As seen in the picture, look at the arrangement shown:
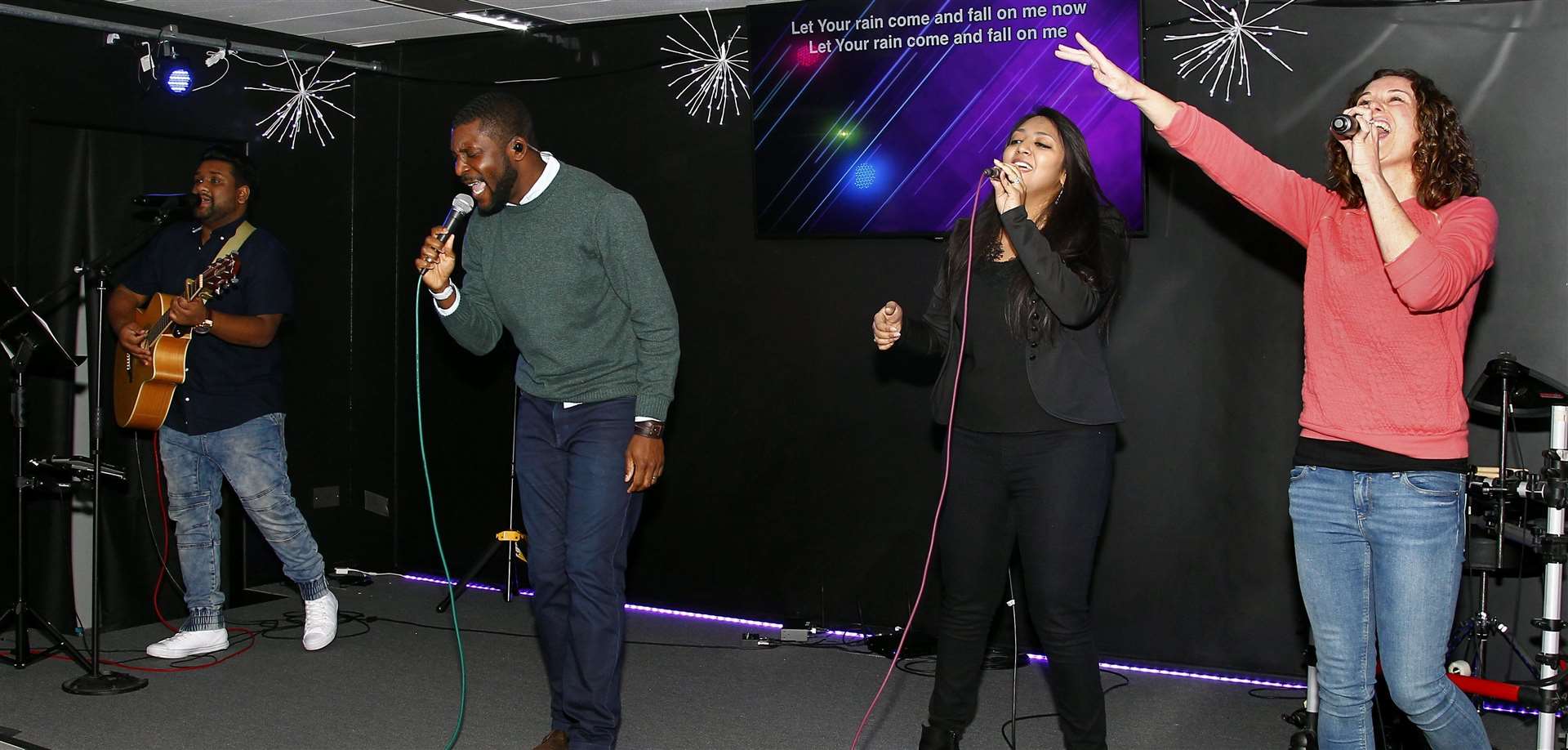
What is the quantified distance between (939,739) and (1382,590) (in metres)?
1.11

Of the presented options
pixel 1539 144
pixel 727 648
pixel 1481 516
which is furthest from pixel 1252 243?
pixel 727 648

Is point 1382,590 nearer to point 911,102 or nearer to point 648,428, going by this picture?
point 648,428

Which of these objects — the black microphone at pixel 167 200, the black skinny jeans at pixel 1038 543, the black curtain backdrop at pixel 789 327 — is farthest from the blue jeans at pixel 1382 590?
the black microphone at pixel 167 200

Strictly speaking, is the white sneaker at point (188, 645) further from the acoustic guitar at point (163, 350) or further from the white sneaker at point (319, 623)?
the acoustic guitar at point (163, 350)

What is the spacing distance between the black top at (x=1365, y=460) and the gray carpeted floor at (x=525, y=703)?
4.59ft

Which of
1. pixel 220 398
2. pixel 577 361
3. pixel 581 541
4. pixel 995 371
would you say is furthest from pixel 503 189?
pixel 220 398

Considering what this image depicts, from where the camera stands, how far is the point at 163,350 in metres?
4.57

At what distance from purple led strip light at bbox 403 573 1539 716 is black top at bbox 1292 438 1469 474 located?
4.44ft

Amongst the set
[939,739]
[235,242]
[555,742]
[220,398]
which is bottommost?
[555,742]

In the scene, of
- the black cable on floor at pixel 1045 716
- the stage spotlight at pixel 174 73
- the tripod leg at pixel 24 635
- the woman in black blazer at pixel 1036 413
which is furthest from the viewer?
the stage spotlight at pixel 174 73

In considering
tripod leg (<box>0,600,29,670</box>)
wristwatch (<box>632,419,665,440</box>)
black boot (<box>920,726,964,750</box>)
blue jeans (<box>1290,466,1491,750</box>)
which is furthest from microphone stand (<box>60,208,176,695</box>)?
blue jeans (<box>1290,466,1491,750</box>)

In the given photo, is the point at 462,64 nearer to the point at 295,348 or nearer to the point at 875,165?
the point at 295,348

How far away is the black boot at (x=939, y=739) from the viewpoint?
3260 millimetres

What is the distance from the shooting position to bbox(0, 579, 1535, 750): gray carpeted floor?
386cm
